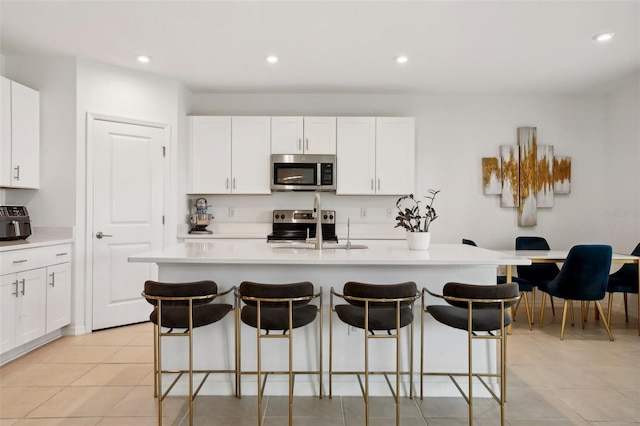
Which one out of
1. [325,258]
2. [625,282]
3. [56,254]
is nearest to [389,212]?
[625,282]

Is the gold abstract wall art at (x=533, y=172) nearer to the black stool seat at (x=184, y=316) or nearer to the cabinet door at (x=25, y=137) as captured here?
the black stool seat at (x=184, y=316)

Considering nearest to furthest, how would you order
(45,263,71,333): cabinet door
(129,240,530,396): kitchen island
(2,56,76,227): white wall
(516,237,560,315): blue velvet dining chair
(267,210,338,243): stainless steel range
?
(129,240,530,396): kitchen island < (45,263,71,333): cabinet door < (2,56,76,227): white wall < (516,237,560,315): blue velvet dining chair < (267,210,338,243): stainless steel range

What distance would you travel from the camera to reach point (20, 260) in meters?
2.94

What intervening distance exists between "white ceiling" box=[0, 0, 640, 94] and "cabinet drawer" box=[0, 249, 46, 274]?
176 cm

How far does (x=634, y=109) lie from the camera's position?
4332 millimetres

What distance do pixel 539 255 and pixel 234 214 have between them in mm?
3385

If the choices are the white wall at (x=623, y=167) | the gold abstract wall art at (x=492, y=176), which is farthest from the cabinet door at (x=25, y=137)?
the white wall at (x=623, y=167)

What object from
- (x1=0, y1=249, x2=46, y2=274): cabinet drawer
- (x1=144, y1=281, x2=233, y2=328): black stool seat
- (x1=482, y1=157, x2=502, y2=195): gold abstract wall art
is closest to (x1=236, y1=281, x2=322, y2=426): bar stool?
(x1=144, y1=281, x2=233, y2=328): black stool seat

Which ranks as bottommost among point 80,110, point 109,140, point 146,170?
point 146,170

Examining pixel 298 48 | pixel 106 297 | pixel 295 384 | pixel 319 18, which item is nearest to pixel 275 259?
pixel 295 384

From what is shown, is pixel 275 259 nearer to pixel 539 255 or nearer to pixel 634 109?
pixel 539 255

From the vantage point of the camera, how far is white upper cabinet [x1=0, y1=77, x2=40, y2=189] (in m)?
3.22

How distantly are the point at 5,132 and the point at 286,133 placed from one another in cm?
260

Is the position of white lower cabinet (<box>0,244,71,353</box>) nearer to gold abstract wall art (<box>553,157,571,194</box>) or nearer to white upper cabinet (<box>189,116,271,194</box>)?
white upper cabinet (<box>189,116,271,194</box>)
